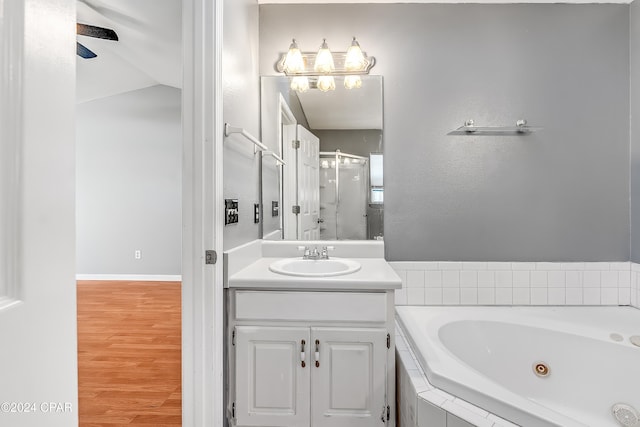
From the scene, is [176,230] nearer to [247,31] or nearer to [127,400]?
[127,400]

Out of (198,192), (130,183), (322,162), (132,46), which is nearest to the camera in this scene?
(198,192)

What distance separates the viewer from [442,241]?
2070mm

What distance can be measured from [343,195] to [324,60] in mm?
830

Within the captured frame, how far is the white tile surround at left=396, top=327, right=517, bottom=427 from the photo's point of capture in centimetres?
107

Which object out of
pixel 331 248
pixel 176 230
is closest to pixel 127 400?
pixel 331 248

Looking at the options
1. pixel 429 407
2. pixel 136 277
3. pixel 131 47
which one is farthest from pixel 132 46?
pixel 429 407

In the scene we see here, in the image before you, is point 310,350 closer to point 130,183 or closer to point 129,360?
point 129,360

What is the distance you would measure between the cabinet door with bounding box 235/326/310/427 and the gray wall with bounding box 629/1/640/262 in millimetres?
2051

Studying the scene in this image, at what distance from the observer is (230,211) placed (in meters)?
1.52

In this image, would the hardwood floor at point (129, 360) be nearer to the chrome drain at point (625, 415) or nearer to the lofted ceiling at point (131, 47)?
the chrome drain at point (625, 415)

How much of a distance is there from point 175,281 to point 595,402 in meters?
4.28

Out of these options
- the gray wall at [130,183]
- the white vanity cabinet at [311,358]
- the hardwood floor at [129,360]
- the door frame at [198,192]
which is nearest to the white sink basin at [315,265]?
the white vanity cabinet at [311,358]

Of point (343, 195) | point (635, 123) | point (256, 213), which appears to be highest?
point (635, 123)

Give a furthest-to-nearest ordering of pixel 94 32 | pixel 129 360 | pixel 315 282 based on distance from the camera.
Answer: pixel 94 32 < pixel 129 360 < pixel 315 282
